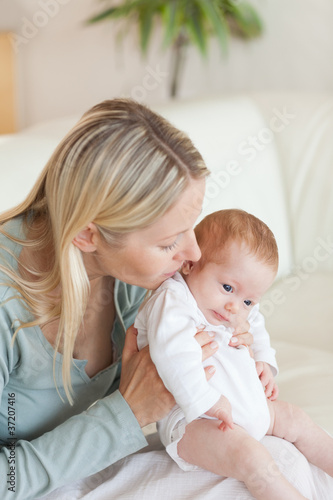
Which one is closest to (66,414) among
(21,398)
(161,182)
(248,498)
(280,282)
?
(21,398)

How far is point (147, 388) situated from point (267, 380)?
25 cm

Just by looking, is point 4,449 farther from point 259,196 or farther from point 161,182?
point 259,196

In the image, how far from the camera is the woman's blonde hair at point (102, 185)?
0.92 meters

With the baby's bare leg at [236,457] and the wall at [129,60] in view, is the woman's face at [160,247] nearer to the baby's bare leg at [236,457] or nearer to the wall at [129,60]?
the baby's bare leg at [236,457]

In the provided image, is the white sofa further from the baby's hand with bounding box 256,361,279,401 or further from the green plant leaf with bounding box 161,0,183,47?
the green plant leaf with bounding box 161,0,183,47

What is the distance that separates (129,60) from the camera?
331cm

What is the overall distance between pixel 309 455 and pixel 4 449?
0.54 meters

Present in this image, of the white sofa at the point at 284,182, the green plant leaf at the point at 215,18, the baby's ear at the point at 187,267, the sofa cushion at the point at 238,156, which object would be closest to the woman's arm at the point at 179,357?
the baby's ear at the point at 187,267

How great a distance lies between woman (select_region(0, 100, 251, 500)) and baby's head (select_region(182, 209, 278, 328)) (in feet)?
0.22

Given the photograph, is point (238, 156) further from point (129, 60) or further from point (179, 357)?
point (129, 60)

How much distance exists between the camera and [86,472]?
3.38 ft

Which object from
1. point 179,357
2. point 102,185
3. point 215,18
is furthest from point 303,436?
point 215,18

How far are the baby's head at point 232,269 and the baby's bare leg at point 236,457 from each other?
0.61 feet

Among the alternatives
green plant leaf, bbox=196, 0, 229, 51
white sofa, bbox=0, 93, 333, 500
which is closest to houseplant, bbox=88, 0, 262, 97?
green plant leaf, bbox=196, 0, 229, 51
